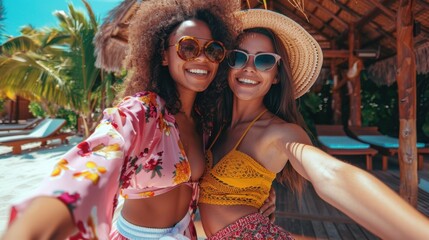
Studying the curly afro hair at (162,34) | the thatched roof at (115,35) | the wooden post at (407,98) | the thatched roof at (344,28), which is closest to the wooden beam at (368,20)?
the thatched roof at (344,28)

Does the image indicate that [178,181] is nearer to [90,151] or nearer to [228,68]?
[90,151]

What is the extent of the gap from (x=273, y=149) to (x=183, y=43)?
2.16ft

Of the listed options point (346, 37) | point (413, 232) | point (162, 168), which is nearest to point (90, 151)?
point (162, 168)

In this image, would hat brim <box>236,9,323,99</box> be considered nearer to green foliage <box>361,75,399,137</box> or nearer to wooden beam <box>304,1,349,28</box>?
wooden beam <box>304,1,349,28</box>

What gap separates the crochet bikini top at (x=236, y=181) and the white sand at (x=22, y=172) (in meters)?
1.76

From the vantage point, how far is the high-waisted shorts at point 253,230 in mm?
1281

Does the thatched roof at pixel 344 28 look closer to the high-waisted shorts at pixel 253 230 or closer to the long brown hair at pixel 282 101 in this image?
the long brown hair at pixel 282 101

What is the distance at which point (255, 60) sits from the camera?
160 centimetres

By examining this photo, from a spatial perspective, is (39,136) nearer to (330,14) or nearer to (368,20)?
(330,14)

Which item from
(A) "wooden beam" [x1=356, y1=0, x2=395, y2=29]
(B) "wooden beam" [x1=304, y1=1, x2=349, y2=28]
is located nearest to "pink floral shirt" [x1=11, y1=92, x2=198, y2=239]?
(A) "wooden beam" [x1=356, y1=0, x2=395, y2=29]

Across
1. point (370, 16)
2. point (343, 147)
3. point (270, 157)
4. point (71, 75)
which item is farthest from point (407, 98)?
point (71, 75)

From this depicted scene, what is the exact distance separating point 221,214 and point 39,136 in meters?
11.3

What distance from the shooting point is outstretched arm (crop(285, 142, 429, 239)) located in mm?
704

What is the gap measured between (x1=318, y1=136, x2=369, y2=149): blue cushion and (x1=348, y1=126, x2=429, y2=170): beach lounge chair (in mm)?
517
